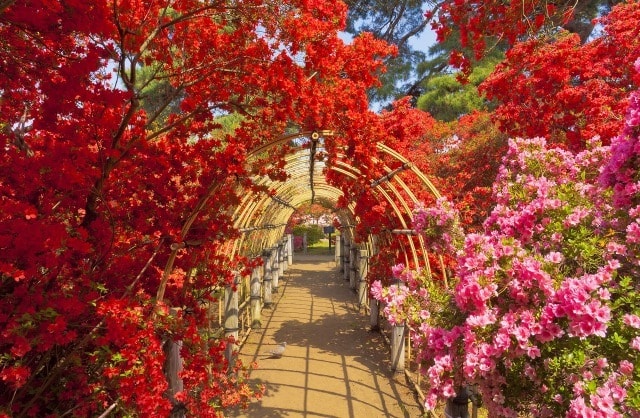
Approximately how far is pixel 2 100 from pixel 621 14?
701 cm

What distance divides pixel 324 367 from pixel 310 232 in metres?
24.9

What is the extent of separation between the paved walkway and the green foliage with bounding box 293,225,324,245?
18762mm

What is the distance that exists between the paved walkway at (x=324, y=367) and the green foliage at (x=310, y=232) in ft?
61.6

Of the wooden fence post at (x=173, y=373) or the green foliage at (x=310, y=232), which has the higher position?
the green foliage at (x=310, y=232)

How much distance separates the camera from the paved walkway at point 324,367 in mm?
5371

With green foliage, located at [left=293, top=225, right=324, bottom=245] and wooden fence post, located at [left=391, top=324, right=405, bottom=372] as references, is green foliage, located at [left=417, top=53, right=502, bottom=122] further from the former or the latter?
green foliage, located at [left=293, top=225, right=324, bottom=245]

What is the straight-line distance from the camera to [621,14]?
5.44 meters

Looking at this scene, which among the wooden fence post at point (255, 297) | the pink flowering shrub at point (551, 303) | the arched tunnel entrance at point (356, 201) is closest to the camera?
the pink flowering shrub at point (551, 303)

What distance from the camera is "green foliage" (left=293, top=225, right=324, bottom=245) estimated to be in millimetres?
30984

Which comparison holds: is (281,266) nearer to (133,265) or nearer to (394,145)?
(394,145)

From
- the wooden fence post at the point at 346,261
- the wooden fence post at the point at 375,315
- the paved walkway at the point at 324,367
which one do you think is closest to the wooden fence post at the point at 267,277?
the paved walkway at the point at 324,367

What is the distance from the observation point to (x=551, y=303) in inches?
67.3

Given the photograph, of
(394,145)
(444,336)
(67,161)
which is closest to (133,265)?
(67,161)

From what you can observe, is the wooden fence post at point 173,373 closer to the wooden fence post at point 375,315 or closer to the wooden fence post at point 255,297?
the wooden fence post at point 255,297
